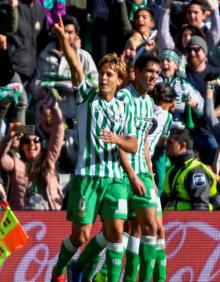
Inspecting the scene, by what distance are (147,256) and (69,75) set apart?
14.3 ft

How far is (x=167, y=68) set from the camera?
1531cm

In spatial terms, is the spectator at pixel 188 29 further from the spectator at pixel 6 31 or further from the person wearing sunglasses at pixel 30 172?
the person wearing sunglasses at pixel 30 172

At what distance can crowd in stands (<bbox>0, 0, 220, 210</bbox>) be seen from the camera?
47.6ft

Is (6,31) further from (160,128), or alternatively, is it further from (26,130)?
(160,128)

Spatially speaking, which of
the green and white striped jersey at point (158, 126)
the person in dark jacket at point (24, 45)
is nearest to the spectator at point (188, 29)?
the person in dark jacket at point (24, 45)

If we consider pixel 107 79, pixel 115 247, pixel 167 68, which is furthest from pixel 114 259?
pixel 167 68

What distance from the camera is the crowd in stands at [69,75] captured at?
1452cm

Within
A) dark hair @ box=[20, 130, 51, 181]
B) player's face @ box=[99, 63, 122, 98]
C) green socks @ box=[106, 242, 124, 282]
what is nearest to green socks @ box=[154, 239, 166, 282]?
green socks @ box=[106, 242, 124, 282]

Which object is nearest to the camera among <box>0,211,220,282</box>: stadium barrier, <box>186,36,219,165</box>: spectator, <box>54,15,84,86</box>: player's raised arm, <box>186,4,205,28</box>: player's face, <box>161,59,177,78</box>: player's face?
<box>54,15,84,86</box>: player's raised arm

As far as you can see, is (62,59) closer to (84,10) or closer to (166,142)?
(84,10)

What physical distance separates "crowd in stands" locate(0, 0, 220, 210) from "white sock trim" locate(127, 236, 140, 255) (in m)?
1.65

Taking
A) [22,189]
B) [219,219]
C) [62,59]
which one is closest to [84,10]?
[62,59]

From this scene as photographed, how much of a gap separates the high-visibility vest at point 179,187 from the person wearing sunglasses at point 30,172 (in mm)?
1377

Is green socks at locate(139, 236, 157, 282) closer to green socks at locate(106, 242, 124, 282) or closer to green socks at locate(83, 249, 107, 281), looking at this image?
green socks at locate(106, 242, 124, 282)
